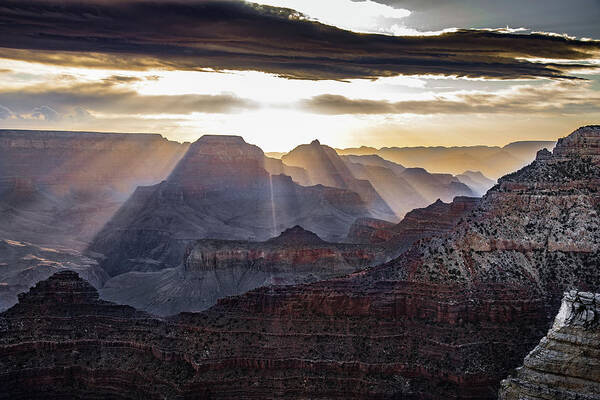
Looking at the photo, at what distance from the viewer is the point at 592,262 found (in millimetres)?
56969

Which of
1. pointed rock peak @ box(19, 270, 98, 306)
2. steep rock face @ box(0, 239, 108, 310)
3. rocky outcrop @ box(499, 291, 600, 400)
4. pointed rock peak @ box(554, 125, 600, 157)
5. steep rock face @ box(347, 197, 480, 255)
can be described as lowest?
steep rock face @ box(0, 239, 108, 310)

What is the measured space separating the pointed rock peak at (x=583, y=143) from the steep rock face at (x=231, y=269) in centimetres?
3460

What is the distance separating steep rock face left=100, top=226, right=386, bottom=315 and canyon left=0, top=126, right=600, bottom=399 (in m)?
31.5

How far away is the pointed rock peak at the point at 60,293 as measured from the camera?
62844 mm

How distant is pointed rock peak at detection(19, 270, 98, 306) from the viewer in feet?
206

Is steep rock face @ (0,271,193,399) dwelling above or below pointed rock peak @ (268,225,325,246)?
below

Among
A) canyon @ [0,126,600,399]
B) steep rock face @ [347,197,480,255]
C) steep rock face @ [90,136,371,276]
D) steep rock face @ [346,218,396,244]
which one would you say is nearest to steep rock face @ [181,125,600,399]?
canyon @ [0,126,600,399]

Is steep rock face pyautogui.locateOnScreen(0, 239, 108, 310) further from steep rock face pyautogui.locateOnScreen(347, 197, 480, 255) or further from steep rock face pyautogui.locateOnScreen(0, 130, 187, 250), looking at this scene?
steep rock face pyautogui.locateOnScreen(347, 197, 480, 255)

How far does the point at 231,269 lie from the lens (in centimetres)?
10488

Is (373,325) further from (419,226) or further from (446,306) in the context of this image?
(419,226)

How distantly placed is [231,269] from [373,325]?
171 feet

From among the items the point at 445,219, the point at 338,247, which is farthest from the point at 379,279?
the point at 338,247

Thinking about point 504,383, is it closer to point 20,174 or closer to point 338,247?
point 338,247

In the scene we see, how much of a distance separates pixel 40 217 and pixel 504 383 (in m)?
144
